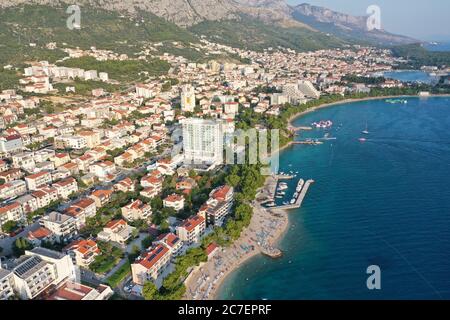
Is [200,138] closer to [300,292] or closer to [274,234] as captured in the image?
[274,234]

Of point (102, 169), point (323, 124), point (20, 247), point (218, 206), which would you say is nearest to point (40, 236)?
point (20, 247)

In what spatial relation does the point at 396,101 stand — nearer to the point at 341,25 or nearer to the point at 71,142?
the point at 71,142

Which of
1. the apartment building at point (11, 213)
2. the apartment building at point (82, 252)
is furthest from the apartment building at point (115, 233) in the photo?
the apartment building at point (11, 213)

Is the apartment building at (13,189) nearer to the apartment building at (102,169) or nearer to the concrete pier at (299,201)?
the apartment building at (102,169)

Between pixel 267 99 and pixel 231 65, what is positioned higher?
pixel 231 65

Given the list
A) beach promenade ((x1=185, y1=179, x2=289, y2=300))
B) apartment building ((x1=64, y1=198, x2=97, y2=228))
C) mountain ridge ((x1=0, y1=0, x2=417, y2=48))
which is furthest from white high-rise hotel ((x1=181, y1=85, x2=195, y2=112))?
mountain ridge ((x1=0, y1=0, x2=417, y2=48))
